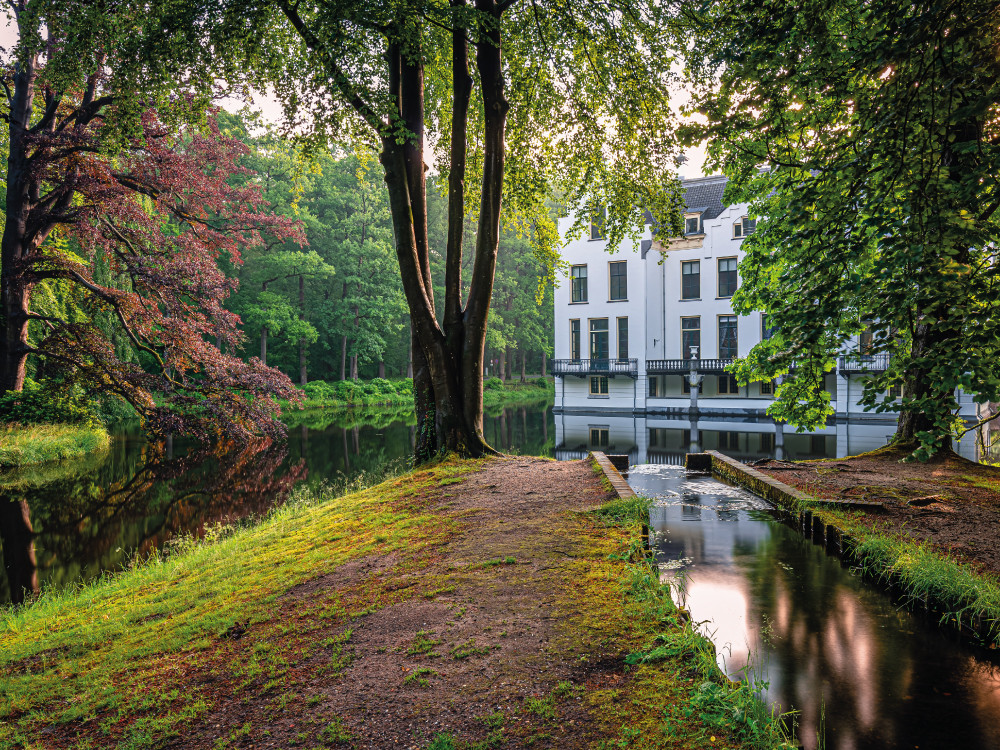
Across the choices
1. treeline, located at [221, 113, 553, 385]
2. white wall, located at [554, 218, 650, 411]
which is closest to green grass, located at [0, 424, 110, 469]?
treeline, located at [221, 113, 553, 385]

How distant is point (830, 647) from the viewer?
366cm

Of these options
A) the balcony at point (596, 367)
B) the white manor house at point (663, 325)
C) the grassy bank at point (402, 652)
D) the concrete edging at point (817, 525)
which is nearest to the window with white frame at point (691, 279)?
the white manor house at point (663, 325)

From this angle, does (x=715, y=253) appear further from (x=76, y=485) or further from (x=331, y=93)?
(x=76, y=485)

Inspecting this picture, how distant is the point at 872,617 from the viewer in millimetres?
4090

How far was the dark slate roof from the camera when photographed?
27.6 meters

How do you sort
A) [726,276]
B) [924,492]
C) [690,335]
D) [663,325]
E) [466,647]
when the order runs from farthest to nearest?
[663,325], [690,335], [726,276], [924,492], [466,647]

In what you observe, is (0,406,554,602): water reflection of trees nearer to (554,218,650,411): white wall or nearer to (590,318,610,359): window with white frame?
(554,218,650,411): white wall

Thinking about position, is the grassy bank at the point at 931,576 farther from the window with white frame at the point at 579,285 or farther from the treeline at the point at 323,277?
the treeline at the point at 323,277

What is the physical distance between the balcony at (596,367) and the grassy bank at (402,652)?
2236 cm

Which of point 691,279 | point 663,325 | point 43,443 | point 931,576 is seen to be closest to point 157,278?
point 43,443

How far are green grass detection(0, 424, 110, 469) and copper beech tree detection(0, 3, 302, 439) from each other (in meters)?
0.99

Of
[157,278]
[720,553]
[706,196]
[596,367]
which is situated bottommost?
[720,553]

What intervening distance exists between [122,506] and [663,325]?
23.1 metres

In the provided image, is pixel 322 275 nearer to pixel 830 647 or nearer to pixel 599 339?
pixel 599 339
